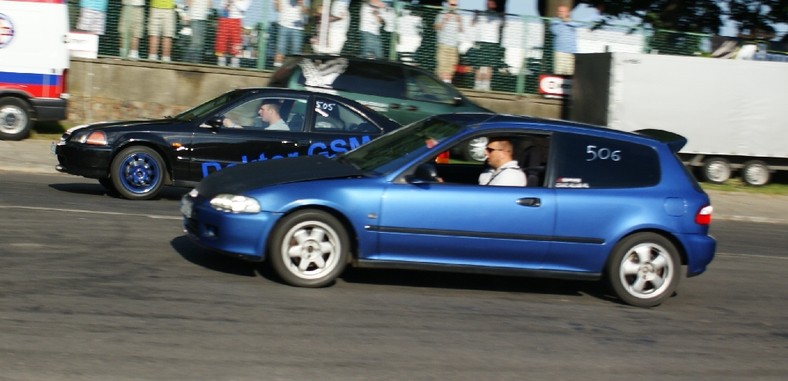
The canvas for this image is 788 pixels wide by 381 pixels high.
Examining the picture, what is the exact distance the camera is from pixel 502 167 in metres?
8.76

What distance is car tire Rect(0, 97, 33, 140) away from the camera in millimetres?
17656

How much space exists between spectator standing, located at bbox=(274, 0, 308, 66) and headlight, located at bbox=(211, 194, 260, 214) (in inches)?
530

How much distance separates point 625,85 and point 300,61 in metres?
6.16

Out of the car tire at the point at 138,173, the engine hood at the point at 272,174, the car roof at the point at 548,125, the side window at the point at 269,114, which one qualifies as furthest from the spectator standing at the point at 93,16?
the car roof at the point at 548,125

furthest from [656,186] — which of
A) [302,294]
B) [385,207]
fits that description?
[302,294]

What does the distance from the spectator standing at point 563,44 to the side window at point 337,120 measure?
10918mm

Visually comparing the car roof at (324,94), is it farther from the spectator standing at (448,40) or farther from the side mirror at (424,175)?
the spectator standing at (448,40)

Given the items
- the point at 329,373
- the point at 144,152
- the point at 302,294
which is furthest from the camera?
the point at 144,152

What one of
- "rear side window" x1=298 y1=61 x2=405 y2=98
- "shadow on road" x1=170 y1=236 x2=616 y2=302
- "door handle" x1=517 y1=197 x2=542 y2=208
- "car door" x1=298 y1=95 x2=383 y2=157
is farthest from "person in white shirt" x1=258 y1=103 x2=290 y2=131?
"rear side window" x1=298 y1=61 x2=405 y2=98

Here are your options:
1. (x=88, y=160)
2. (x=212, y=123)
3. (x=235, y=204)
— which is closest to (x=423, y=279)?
(x=235, y=204)

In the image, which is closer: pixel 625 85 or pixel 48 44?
pixel 48 44

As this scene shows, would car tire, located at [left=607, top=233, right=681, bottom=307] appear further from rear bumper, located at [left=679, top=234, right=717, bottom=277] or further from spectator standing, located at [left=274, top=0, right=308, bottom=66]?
spectator standing, located at [left=274, top=0, right=308, bottom=66]

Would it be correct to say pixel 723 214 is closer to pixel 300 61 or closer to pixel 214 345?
pixel 300 61

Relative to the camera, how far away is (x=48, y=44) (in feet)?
58.2
